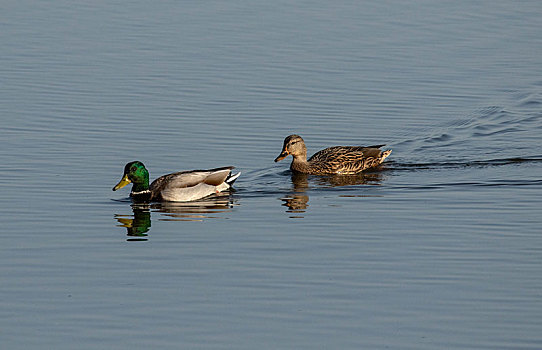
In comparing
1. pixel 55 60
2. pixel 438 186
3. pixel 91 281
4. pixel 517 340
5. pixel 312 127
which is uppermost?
pixel 55 60

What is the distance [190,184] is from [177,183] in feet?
0.72

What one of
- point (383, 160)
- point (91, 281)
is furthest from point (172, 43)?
point (91, 281)

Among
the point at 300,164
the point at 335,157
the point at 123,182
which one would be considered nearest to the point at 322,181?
the point at 335,157

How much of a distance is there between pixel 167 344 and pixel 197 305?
1081 mm

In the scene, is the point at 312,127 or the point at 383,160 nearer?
the point at 383,160

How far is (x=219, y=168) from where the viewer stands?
1667 cm

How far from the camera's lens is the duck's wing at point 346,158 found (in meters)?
18.0

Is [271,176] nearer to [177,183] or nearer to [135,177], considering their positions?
[177,183]

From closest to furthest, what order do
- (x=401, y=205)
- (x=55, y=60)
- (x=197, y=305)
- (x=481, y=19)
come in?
(x=197, y=305)
(x=401, y=205)
(x=55, y=60)
(x=481, y=19)

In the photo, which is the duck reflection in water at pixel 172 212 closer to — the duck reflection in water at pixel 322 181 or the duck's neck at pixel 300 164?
the duck reflection in water at pixel 322 181

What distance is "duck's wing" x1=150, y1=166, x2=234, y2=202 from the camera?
1600 cm

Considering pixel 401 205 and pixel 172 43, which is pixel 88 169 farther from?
pixel 172 43

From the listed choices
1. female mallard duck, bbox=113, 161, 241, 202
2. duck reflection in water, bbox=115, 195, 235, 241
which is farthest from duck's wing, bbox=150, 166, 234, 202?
duck reflection in water, bbox=115, 195, 235, 241

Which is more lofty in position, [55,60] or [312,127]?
[55,60]
